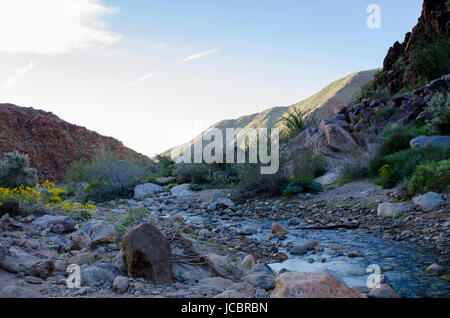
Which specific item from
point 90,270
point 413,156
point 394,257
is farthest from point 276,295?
point 413,156

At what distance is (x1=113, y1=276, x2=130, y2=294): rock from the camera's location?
8.65 ft

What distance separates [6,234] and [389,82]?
19703mm

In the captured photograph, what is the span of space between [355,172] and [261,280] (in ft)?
22.6

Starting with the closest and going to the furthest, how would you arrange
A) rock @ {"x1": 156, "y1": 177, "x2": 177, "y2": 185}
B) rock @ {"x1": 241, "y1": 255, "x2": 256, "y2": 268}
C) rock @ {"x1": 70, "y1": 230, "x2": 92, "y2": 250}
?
rock @ {"x1": 241, "y1": 255, "x2": 256, "y2": 268}
rock @ {"x1": 70, "y1": 230, "x2": 92, "y2": 250}
rock @ {"x1": 156, "y1": 177, "x2": 177, "y2": 185}

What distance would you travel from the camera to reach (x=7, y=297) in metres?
2.29

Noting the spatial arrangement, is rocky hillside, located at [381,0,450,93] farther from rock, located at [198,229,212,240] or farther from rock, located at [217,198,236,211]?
rock, located at [198,229,212,240]

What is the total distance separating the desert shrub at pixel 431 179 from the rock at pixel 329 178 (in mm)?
3450

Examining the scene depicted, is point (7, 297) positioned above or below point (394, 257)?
above

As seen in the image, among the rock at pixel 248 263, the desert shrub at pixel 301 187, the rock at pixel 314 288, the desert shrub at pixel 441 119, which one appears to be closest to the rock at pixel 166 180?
the desert shrub at pixel 301 187

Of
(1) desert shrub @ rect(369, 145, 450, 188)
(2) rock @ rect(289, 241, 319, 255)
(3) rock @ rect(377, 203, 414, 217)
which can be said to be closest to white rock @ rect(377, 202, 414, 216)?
(3) rock @ rect(377, 203, 414, 217)

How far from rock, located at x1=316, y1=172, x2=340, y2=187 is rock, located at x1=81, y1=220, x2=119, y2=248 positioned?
23.2 ft

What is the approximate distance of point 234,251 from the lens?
464cm

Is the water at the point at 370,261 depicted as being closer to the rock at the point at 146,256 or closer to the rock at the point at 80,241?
the rock at the point at 146,256

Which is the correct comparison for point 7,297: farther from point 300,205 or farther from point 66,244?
point 300,205
